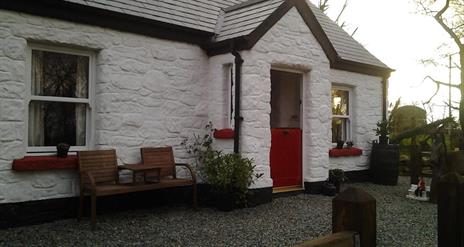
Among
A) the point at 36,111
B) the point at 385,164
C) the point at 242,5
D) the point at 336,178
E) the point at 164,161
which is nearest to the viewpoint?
the point at 36,111

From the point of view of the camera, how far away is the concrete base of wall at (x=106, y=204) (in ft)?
17.5

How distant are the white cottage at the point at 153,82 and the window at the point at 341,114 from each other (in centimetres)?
154

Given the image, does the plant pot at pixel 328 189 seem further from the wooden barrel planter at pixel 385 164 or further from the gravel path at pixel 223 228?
the wooden barrel planter at pixel 385 164

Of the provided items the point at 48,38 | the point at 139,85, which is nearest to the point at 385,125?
the point at 139,85

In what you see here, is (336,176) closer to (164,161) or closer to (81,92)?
(164,161)

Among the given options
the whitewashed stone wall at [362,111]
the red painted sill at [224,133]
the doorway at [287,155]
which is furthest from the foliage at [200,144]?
the whitewashed stone wall at [362,111]

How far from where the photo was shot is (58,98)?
5938 millimetres

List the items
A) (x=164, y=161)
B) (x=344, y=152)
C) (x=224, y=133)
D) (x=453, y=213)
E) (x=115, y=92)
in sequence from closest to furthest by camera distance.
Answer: (x=453, y=213) < (x=115, y=92) < (x=164, y=161) < (x=224, y=133) < (x=344, y=152)

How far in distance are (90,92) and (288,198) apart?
4.01 m

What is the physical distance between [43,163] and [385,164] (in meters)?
7.68

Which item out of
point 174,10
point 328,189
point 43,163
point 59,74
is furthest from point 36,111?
point 328,189

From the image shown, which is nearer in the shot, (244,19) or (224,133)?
(224,133)

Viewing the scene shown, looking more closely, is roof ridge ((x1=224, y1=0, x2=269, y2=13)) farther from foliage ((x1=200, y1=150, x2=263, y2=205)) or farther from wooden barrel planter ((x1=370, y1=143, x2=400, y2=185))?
wooden barrel planter ((x1=370, y1=143, x2=400, y2=185))

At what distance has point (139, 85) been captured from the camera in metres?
6.61
